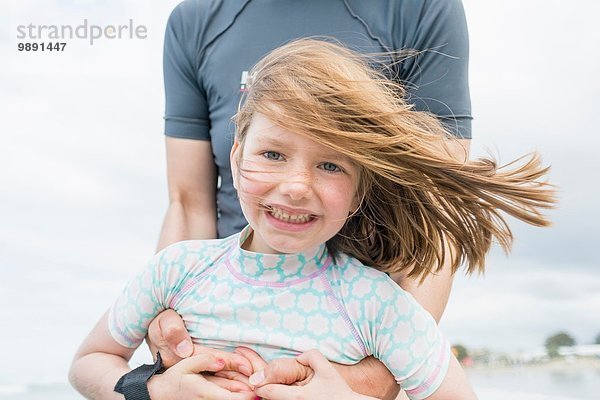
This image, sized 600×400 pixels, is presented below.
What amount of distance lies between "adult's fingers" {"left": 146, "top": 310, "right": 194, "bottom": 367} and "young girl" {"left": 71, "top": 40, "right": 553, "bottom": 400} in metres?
0.02

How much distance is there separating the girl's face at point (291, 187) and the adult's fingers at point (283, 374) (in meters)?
0.21

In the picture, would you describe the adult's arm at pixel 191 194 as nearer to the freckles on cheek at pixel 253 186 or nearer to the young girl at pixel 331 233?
the young girl at pixel 331 233

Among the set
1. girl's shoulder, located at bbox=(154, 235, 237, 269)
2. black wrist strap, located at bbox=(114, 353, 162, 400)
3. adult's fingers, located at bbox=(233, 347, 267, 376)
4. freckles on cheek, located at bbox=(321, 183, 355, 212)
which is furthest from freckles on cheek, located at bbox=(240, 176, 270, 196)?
black wrist strap, located at bbox=(114, 353, 162, 400)

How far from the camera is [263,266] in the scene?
165 cm

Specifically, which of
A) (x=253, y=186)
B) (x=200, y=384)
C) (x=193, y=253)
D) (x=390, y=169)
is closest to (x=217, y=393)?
(x=200, y=384)

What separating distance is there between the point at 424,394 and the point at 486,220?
36 cm

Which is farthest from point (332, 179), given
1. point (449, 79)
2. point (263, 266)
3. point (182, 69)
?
point (182, 69)

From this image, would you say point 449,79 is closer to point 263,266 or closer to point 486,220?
point 486,220

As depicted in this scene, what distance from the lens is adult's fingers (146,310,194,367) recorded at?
1.64 m

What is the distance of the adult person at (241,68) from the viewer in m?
2.07

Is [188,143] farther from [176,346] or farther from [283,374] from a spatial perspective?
[283,374]

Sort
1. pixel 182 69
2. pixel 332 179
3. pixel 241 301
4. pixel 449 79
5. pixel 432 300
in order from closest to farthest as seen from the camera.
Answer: pixel 332 179 → pixel 241 301 → pixel 432 300 → pixel 449 79 → pixel 182 69

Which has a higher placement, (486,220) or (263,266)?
(486,220)

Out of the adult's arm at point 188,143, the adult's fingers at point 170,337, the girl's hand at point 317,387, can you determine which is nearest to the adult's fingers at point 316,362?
the girl's hand at point 317,387
